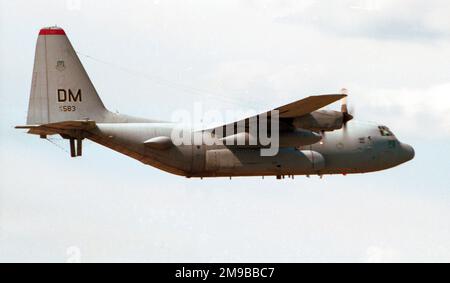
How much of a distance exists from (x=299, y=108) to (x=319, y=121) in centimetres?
131

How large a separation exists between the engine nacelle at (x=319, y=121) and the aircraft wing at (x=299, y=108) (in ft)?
0.84

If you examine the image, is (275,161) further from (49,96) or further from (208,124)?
(49,96)

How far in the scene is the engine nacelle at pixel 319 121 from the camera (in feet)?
147

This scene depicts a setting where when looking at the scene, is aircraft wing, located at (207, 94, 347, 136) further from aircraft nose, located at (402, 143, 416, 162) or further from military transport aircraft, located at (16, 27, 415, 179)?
aircraft nose, located at (402, 143, 416, 162)

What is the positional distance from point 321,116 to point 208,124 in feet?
14.9

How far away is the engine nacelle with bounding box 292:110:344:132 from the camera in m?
44.9

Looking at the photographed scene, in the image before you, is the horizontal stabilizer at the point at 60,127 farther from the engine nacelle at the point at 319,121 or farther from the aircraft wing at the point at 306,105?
the engine nacelle at the point at 319,121

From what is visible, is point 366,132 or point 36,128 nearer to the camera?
point 36,128

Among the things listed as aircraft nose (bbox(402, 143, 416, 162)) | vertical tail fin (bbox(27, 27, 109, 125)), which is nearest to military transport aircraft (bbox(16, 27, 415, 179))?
vertical tail fin (bbox(27, 27, 109, 125))

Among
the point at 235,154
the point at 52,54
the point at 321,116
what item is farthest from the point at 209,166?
the point at 52,54

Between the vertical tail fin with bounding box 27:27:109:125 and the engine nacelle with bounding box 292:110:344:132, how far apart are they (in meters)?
7.95

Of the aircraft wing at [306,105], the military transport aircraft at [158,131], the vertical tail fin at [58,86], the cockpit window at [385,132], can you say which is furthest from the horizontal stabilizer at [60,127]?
the cockpit window at [385,132]

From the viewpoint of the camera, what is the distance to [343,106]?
4603 cm

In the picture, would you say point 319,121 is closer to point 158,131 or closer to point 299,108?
point 299,108
